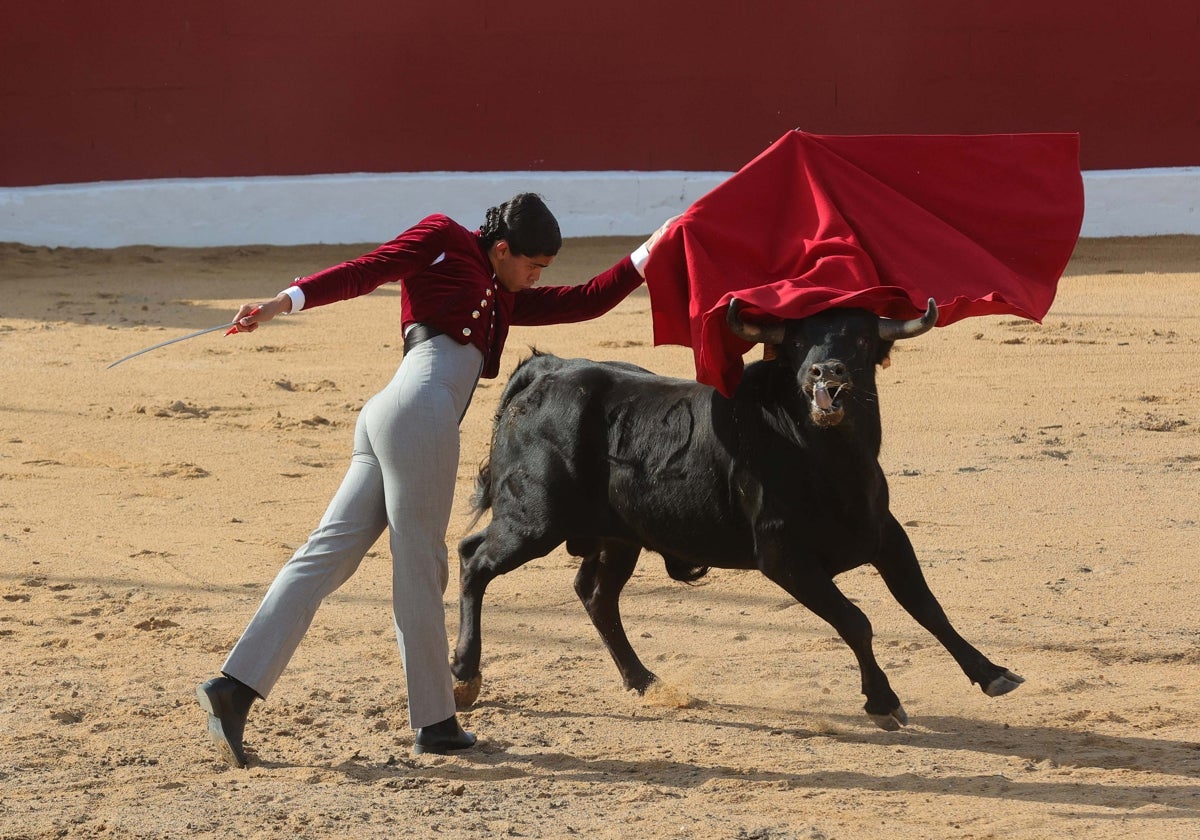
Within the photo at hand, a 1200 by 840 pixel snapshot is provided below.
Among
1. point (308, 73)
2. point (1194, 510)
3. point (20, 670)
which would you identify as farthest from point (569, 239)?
point (20, 670)

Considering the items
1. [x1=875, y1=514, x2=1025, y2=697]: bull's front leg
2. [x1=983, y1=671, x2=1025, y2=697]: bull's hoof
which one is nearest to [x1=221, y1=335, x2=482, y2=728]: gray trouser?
[x1=875, y1=514, x2=1025, y2=697]: bull's front leg

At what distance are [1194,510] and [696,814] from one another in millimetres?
2795

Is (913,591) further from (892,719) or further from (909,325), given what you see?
(909,325)

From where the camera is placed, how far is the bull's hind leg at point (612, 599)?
3896 millimetres

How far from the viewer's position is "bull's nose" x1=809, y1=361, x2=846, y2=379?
335cm

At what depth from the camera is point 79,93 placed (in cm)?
Answer: 1080

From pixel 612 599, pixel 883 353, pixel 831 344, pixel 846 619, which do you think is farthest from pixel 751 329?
pixel 612 599

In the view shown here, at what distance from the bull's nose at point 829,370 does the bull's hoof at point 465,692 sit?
1.07m

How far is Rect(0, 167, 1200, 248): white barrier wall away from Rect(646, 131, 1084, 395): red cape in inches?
282

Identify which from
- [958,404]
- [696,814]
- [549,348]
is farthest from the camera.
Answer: [549,348]

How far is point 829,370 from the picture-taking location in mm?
3352

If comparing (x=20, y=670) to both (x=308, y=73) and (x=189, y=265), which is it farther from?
(x=308, y=73)

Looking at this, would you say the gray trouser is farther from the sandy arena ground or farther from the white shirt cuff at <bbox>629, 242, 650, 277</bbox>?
the white shirt cuff at <bbox>629, 242, 650, 277</bbox>

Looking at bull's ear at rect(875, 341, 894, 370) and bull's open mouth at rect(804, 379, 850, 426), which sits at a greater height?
bull's ear at rect(875, 341, 894, 370)
